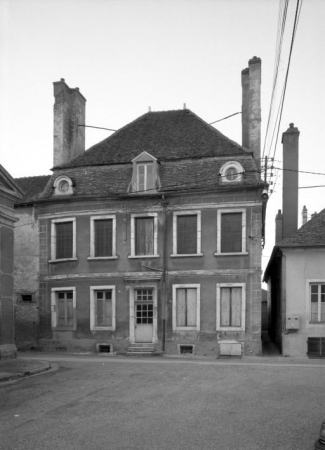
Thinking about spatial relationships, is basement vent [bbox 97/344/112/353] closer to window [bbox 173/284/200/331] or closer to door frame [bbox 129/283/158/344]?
door frame [bbox 129/283/158/344]

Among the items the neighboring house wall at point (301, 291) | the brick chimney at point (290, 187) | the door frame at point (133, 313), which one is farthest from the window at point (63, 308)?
the brick chimney at point (290, 187)

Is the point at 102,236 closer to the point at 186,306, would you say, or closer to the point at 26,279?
the point at 26,279

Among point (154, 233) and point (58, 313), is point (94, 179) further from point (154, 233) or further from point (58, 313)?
point (58, 313)

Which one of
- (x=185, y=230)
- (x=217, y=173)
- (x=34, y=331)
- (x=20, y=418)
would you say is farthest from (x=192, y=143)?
(x=20, y=418)

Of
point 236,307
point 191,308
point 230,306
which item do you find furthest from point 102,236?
point 236,307

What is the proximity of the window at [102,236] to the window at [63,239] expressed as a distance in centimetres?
96

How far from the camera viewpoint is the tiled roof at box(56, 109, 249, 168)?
23.0 metres

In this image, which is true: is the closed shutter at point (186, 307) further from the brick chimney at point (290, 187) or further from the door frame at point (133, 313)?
the brick chimney at point (290, 187)

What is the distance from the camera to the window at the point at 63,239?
76.0 feet

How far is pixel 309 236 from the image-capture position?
20766 mm

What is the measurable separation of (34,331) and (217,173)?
11.6 m

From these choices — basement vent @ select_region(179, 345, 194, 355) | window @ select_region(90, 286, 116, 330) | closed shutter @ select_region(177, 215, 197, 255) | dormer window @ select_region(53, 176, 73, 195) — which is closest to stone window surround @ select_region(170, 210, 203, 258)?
closed shutter @ select_region(177, 215, 197, 255)

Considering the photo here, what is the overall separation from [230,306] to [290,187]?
6.71 metres

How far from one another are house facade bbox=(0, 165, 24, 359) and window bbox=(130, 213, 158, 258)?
6.10 meters
